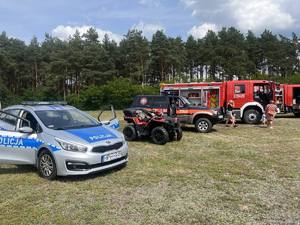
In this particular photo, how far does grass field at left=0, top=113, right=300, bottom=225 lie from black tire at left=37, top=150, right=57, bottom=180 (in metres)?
0.17

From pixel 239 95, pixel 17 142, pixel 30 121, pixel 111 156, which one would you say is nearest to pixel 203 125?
pixel 239 95

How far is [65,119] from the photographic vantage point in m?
8.95

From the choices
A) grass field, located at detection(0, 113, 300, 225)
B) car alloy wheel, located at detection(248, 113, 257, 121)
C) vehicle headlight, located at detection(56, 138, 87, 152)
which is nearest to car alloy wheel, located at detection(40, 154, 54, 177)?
grass field, located at detection(0, 113, 300, 225)

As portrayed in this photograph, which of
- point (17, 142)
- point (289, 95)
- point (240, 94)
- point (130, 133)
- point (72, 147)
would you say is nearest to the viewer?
point (72, 147)

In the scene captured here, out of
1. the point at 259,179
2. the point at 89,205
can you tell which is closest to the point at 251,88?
the point at 259,179

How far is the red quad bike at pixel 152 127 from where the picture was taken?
12.9m

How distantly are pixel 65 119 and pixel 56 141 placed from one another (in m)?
1.10

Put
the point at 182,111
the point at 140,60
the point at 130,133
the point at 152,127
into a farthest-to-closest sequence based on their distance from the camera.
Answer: the point at 140,60
the point at 182,111
the point at 130,133
the point at 152,127

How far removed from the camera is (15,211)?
242 inches

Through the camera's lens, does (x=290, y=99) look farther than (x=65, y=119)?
Yes

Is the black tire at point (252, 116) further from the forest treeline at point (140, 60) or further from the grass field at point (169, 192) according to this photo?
the forest treeline at point (140, 60)

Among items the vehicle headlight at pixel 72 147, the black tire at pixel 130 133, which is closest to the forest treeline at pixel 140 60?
the black tire at pixel 130 133

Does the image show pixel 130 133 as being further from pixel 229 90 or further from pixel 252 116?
pixel 252 116

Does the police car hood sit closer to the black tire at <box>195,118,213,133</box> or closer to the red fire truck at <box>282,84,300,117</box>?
the black tire at <box>195,118,213,133</box>
